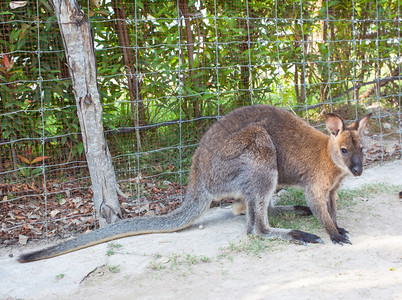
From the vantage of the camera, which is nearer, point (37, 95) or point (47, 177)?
point (37, 95)

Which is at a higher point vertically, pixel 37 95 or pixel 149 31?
pixel 149 31

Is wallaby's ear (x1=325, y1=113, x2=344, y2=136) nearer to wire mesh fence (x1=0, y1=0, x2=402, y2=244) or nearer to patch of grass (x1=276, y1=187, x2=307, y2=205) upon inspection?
patch of grass (x1=276, y1=187, x2=307, y2=205)

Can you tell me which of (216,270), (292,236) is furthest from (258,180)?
(216,270)

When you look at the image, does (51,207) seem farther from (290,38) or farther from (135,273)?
(290,38)

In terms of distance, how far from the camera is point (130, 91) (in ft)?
16.9

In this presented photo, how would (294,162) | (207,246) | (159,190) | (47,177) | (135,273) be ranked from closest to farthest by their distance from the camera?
1. (135,273)
2. (207,246)
3. (294,162)
4. (47,177)
5. (159,190)

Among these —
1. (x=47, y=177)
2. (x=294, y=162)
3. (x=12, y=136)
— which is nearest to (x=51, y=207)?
(x=47, y=177)

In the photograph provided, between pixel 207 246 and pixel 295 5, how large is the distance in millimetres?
3614

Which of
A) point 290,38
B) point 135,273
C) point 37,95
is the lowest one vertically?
point 135,273

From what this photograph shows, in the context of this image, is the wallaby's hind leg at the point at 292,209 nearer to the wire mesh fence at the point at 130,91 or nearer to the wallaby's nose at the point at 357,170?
the wallaby's nose at the point at 357,170

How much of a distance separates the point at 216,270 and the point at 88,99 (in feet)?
6.27

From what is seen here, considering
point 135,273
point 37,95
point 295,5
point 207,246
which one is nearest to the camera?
point 135,273

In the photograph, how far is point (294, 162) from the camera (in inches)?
167

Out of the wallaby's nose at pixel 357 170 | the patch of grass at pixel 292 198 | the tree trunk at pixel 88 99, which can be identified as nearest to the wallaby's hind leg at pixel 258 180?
the wallaby's nose at pixel 357 170
